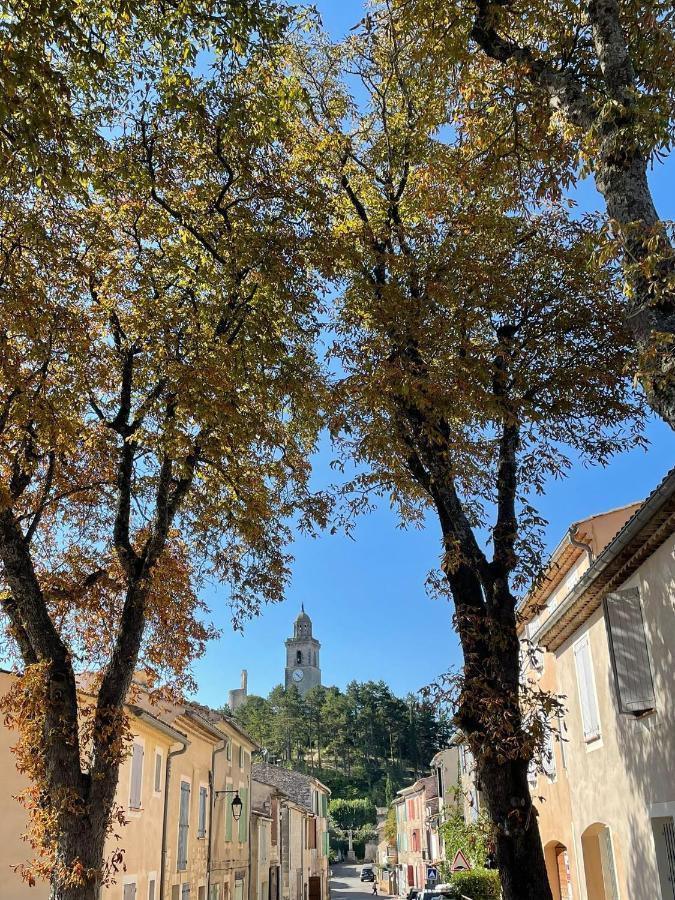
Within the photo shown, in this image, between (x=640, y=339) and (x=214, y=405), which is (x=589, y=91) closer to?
(x=640, y=339)

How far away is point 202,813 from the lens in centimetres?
2514

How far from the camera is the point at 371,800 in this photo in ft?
367

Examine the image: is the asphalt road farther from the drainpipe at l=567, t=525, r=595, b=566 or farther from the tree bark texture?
the tree bark texture

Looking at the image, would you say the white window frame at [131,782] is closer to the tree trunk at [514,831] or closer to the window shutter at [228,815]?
the window shutter at [228,815]

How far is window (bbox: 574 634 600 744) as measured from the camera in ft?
46.0

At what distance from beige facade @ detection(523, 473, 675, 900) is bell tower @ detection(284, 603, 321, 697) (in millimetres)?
125665

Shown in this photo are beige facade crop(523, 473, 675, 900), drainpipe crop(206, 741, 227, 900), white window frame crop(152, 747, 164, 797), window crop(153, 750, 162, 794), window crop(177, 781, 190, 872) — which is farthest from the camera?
drainpipe crop(206, 741, 227, 900)

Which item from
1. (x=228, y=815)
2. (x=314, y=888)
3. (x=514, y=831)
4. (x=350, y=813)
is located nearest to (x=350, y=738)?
(x=350, y=813)

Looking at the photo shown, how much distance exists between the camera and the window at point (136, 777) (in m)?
17.7

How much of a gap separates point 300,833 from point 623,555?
134 feet

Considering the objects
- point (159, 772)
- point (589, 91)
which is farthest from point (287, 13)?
point (159, 772)

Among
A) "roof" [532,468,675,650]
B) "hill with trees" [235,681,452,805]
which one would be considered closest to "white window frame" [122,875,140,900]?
"roof" [532,468,675,650]

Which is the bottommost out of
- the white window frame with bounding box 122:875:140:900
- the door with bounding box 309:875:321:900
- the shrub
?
the door with bounding box 309:875:321:900

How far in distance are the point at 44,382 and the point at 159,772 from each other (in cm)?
1358
